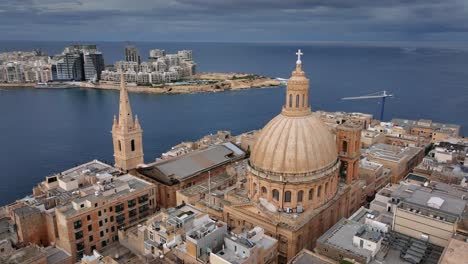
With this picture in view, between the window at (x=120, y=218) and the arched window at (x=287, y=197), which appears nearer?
the arched window at (x=287, y=197)

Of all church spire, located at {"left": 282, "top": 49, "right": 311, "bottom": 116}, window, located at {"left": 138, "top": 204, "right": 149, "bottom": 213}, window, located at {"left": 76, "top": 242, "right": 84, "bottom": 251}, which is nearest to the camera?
window, located at {"left": 76, "top": 242, "right": 84, "bottom": 251}

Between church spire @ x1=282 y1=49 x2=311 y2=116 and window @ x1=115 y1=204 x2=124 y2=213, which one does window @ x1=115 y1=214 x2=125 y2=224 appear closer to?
window @ x1=115 y1=204 x2=124 y2=213

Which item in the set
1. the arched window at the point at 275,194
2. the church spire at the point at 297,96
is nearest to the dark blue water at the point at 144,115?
the arched window at the point at 275,194

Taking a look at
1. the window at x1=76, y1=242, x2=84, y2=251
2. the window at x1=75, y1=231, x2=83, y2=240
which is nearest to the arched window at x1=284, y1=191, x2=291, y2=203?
the window at x1=75, y1=231, x2=83, y2=240

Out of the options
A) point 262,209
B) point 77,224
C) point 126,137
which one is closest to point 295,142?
point 262,209

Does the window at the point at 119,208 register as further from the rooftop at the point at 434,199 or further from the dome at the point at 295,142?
the rooftop at the point at 434,199

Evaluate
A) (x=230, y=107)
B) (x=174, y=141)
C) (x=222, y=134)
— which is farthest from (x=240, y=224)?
(x=230, y=107)

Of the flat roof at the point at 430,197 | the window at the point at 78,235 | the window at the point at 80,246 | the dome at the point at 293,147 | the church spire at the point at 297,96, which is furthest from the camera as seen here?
the church spire at the point at 297,96

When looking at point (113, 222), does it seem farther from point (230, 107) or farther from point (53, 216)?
point (230, 107)
